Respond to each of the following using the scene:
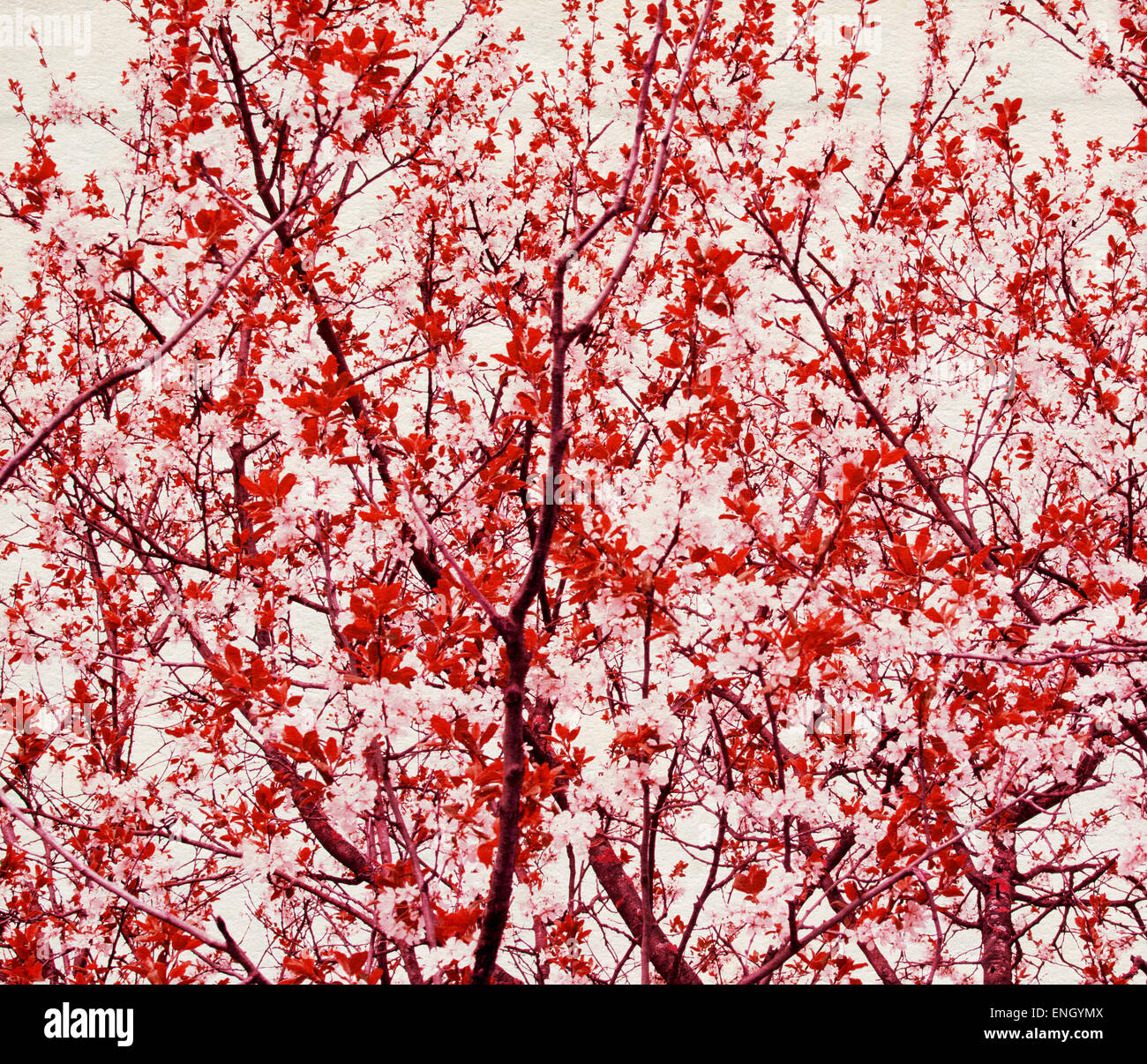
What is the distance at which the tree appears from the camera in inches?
86.5

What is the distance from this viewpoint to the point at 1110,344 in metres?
4.11

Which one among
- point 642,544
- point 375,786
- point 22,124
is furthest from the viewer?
point 22,124

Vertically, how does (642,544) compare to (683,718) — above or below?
above

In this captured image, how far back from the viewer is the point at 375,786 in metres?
2.15

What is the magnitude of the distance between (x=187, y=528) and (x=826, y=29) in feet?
11.4

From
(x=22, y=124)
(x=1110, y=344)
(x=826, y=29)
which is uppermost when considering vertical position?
(x=22, y=124)

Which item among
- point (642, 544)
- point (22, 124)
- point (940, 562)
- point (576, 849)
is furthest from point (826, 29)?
point (22, 124)

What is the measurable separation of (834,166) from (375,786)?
Result: 7.88ft

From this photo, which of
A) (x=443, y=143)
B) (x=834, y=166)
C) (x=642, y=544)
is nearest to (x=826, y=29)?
(x=834, y=166)

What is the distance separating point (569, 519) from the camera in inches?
98.3

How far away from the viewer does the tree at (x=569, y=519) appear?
2.20 meters

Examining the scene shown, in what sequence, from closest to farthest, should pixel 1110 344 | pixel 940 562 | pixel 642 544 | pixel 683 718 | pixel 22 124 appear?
pixel 642 544
pixel 940 562
pixel 683 718
pixel 1110 344
pixel 22 124

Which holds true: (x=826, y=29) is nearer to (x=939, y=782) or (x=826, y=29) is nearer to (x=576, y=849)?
(x=939, y=782)

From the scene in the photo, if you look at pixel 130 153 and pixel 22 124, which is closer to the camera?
pixel 130 153
